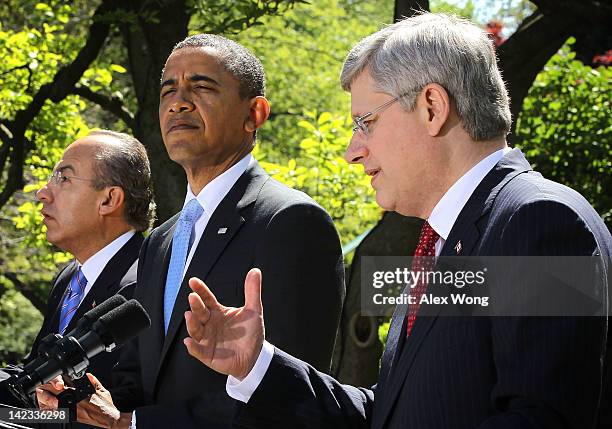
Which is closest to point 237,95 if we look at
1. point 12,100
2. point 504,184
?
point 504,184

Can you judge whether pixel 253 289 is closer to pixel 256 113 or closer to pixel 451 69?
pixel 451 69

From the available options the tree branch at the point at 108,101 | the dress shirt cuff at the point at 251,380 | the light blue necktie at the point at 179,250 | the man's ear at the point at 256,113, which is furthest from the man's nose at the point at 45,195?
the tree branch at the point at 108,101

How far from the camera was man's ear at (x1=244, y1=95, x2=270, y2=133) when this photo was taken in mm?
4375

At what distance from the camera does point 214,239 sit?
3.97 meters

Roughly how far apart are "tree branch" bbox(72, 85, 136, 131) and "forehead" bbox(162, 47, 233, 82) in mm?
4876

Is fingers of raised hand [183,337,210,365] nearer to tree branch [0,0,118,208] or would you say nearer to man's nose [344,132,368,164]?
man's nose [344,132,368,164]

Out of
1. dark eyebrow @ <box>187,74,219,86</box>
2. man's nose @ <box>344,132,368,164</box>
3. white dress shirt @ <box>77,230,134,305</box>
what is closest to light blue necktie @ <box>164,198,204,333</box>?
dark eyebrow @ <box>187,74,219,86</box>

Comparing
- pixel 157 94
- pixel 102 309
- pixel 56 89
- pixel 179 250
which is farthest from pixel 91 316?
pixel 56 89

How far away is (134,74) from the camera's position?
841 cm

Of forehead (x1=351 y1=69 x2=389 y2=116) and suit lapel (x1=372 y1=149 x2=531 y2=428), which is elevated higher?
forehead (x1=351 y1=69 x2=389 y2=116)

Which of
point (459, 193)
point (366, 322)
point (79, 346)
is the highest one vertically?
point (459, 193)

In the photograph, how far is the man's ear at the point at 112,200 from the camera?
516 cm

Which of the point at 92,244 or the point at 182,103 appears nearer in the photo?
the point at 182,103

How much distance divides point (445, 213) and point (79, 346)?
109cm
